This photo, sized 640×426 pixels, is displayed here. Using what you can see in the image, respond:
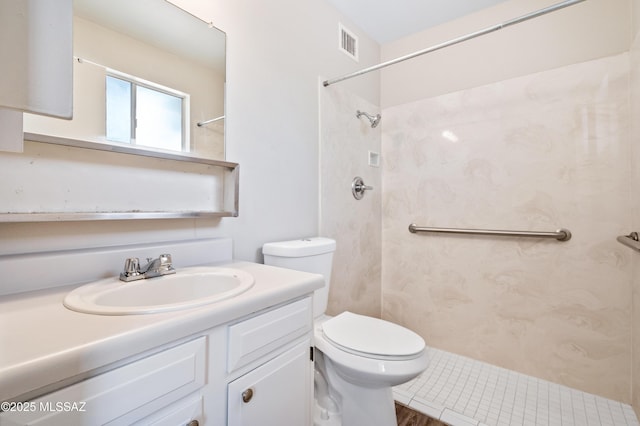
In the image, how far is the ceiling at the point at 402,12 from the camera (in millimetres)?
1845

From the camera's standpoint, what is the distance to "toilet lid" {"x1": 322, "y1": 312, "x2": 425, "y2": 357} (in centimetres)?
113

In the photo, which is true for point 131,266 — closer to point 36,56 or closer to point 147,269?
point 147,269

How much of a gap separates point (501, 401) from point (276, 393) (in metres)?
1.37

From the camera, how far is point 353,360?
111 centimetres

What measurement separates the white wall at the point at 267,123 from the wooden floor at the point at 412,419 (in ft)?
3.38

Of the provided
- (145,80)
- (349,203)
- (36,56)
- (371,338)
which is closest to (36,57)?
(36,56)

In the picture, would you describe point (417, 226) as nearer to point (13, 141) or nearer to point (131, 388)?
point (131, 388)

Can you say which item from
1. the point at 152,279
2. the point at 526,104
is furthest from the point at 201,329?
the point at 526,104

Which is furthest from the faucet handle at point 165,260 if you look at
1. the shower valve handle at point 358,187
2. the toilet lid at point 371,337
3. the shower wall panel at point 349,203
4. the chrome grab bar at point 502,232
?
the chrome grab bar at point 502,232

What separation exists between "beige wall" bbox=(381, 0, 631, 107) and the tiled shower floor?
5.97 feet

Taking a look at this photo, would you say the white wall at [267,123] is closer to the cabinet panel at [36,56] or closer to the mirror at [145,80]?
the mirror at [145,80]

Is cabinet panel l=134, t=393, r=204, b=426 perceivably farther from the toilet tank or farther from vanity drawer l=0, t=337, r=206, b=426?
the toilet tank

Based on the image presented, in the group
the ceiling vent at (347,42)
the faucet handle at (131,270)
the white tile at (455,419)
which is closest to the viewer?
the faucet handle at (131,270)

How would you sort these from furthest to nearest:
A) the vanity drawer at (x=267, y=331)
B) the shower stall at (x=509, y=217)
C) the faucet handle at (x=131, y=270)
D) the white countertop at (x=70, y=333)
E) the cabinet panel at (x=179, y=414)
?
the shower stall at (x=509, y=217), the faucet handle at (x=131, y=270), the vanity drawer at (x=267, y=331), the cabinet panel at (x=179, y=414), the white countertop at (x=70, y=333)
